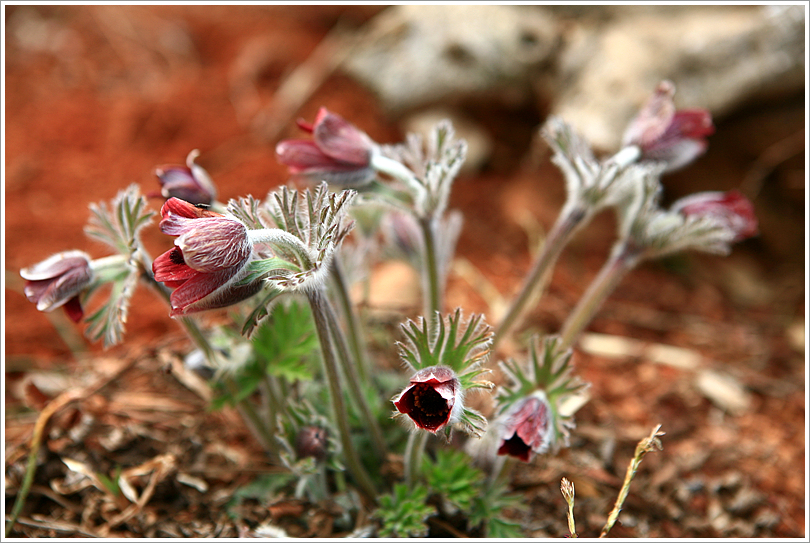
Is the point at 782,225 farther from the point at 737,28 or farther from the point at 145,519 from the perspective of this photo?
the point at 145,519

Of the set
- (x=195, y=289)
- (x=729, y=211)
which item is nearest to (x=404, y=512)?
(x=195, y=289)

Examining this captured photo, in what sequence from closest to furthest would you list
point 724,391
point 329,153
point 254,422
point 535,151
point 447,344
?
point 447,344, point 329,153, point 254,422, point 724,391, point 535,151

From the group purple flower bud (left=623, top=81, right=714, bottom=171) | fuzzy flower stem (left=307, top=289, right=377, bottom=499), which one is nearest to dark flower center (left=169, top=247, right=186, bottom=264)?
fuzzy flower stem (left=307, top=289, right=377, bottom=499)

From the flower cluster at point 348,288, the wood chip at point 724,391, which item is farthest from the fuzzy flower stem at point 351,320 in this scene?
the wood chip at point 724,391

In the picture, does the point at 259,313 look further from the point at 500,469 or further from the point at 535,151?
the point at 535,151

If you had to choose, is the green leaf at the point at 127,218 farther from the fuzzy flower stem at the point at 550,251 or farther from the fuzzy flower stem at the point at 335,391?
the fuzzy flower stem at the point at 550,251

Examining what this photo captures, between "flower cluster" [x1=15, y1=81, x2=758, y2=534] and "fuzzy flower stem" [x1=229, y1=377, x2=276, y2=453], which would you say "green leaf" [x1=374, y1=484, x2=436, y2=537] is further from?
"fuzzy flower stem" [x1=229, y1=377, x2=276, y2=453]

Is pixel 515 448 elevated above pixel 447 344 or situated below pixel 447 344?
below
